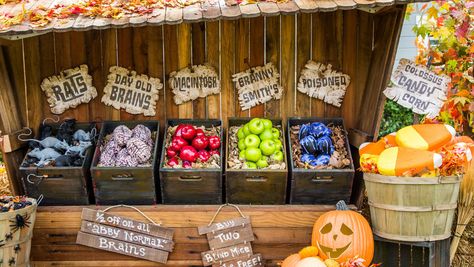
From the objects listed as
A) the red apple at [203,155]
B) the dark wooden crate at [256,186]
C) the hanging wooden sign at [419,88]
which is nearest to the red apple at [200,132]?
the red apple at [203,155]

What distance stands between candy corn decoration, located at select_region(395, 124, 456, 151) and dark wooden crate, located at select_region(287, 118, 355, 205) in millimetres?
457

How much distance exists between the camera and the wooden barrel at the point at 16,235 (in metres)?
3.70

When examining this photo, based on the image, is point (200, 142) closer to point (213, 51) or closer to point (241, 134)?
point (241, 134)

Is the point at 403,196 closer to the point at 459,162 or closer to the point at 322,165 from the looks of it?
the point at 459,162

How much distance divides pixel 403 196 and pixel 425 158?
10.6 inches

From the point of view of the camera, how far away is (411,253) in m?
3.88

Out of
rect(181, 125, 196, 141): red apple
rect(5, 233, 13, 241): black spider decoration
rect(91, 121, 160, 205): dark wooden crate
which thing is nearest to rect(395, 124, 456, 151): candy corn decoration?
rect(181, 125, 196, 141): red apple

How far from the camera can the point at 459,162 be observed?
11.8 ft

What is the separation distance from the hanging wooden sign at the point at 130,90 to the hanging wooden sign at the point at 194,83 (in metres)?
0.14

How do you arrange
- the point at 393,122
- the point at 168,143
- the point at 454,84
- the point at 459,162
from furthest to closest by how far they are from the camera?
the point at 393,122 < the point at 454,84 < the point at 168,143 < the point at 459,162

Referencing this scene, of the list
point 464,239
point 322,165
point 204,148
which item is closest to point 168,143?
point 204,148

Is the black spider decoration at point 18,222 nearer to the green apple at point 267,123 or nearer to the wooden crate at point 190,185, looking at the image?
the wooden crate at point 190,185

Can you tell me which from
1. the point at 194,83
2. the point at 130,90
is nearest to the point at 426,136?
the point at 194,83

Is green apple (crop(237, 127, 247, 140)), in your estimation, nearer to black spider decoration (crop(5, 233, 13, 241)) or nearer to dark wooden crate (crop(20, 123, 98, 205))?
dark wooden crate (crop(20, 123, 98, 205))
